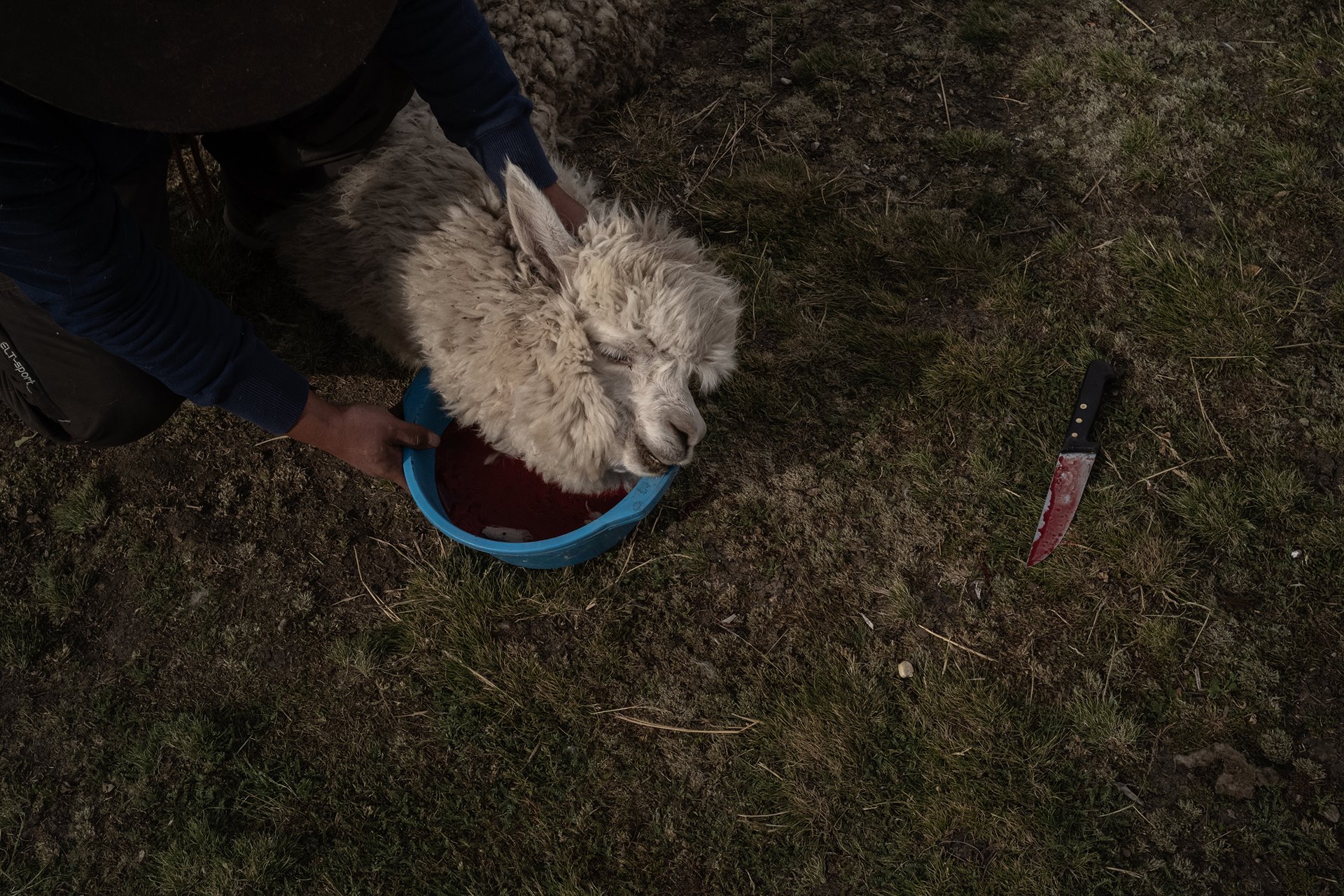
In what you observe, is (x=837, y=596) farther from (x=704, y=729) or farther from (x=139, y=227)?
(x=139, y=227)

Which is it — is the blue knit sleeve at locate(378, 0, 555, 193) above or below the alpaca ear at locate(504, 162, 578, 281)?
above

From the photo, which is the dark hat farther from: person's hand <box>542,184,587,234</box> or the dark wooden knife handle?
the dark wooden knife handle

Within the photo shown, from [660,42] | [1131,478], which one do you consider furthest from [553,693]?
[660,42]

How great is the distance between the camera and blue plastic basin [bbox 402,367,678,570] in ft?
8.18

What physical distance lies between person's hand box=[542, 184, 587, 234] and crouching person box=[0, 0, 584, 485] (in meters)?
0.01

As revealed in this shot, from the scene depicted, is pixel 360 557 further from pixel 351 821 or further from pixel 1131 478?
pixel 1131 478

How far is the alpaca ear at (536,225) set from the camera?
222cm

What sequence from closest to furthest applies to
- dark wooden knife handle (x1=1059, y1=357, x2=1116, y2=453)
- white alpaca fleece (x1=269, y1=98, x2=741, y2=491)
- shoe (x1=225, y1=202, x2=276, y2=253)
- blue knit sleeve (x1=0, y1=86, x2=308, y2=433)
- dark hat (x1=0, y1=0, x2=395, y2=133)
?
dark hat (x1=0, y1=0, x2=395, y2=133)
blue knit sleeve (x1=0, y1=86, x2=308, y2=433)
white alpaca fleece (x1=269, y1=98, x2=741, y2=491)
dark wooden knife handle (x1=1059, y1=357, x2=1116, y2=453)
shoe (x1=225, y1=202, x2=276, y2=253)

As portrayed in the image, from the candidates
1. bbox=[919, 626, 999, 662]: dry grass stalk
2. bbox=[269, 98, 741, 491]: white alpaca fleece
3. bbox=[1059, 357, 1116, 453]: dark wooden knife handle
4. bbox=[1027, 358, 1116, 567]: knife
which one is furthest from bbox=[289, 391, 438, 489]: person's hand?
bbox=[1059, 357, 1116, 453]: dark wooden knife handle

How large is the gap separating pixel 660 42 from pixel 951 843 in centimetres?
361

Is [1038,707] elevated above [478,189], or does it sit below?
below

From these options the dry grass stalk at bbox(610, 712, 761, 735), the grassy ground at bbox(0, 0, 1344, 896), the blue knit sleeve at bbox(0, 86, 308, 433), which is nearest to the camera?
the blue knit sleeve at bbox(0, 86, 308, 433)

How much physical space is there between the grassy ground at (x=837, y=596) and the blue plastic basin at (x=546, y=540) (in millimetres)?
194

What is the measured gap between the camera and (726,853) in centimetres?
245
